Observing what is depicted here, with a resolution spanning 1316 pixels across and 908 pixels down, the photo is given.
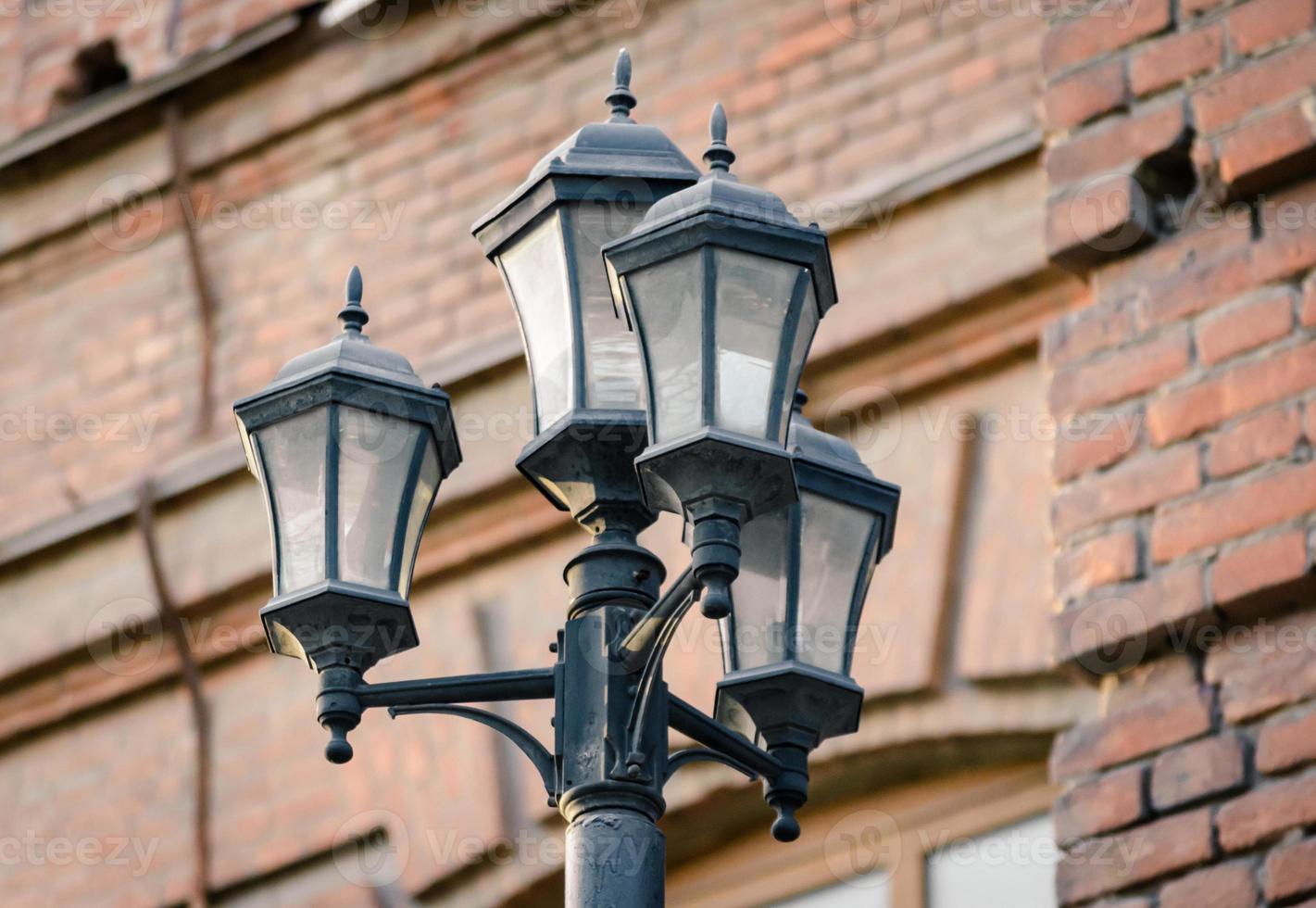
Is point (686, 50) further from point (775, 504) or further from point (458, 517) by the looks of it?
point (775, 504)

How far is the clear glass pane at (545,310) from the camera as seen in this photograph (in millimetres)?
3656

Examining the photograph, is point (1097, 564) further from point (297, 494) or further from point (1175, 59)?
point (297, 494)

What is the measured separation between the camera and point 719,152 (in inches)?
144

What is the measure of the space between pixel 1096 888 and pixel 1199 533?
62 centimetres

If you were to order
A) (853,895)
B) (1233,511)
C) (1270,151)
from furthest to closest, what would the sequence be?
(853,895) < (1270,151) < (1233,511)

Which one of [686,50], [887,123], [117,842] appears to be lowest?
[117,842]

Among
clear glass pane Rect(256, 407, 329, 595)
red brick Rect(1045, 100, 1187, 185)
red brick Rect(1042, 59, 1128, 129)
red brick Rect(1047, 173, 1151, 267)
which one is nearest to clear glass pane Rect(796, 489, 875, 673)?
clear glass pane Rect(256, 407, 329, 595)

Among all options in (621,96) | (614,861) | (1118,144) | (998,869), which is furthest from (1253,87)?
(614,861)

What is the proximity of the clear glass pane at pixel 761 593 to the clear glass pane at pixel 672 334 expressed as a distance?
0.52 meters

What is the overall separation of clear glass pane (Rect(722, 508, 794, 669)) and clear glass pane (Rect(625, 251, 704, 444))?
516mm

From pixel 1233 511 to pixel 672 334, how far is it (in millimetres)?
1395

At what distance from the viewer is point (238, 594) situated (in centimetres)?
619

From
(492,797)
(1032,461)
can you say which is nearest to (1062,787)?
(1032,461)

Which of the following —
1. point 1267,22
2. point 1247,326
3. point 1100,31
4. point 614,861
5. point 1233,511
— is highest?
point 1100,31
